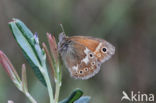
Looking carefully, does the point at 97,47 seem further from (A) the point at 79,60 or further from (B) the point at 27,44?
(B) the point at 27,44

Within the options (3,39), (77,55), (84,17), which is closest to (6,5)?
(3,39)

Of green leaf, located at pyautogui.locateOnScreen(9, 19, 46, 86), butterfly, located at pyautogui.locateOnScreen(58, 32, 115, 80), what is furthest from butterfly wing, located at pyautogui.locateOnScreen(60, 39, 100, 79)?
green leaf, located at pyautogui.locateOnScreen(9, 19, 46, 86)

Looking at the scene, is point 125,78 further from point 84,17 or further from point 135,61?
point 84,17

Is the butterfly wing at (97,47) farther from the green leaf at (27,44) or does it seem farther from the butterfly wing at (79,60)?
the green leaf at (27,44)
